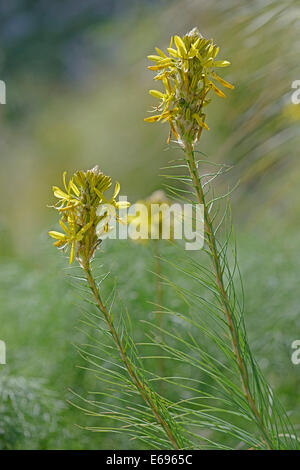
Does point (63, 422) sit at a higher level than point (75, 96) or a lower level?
lower

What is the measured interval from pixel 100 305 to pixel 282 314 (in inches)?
19.1

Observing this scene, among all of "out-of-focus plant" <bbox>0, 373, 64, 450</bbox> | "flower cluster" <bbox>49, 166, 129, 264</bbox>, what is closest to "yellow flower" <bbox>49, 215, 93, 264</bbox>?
"flower cluster" <bbox>49, 166, 129, 264</bbox>

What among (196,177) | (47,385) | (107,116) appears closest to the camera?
(196,177)

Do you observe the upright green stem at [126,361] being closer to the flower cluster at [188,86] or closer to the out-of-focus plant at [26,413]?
the flower cluster at [188,86]

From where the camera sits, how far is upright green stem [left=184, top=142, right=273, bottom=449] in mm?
242

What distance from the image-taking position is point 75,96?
2232mm

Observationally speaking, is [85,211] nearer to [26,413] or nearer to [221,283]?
[221,283]

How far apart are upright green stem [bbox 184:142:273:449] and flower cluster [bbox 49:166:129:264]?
1.5 inches

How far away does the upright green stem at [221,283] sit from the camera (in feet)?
0.79

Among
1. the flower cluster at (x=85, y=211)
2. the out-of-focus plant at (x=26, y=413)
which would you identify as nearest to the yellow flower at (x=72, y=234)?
the flower cluster at (x=85, y=211)

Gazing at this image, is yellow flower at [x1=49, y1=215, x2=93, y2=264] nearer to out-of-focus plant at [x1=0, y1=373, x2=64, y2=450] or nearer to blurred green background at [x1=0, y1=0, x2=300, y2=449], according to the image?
blurred green background at [x1=0, y1=0, x2=300, y2=449]

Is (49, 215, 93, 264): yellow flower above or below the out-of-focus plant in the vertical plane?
above
